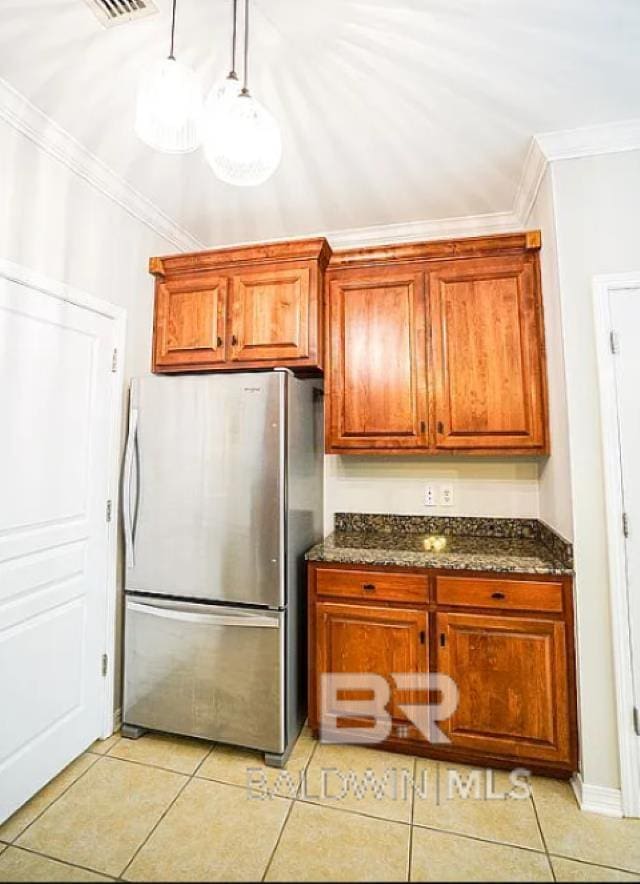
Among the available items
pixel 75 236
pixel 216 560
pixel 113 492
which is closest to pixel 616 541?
pixel 216 560

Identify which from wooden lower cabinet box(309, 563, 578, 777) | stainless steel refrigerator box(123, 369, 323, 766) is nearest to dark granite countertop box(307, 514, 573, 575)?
wooden lower cabinet box(309, 563, 578, 777)

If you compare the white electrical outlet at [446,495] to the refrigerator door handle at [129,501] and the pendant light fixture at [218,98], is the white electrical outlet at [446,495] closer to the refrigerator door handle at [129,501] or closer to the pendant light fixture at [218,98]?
the refrigerator door handle at [129,501]

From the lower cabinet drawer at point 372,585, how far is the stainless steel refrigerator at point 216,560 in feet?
0.51

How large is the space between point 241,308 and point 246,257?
0.27 meters

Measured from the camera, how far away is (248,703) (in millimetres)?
1916

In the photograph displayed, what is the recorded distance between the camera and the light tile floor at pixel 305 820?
139 cm

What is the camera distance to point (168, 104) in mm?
1016

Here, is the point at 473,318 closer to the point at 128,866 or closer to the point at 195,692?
the point at 195,692

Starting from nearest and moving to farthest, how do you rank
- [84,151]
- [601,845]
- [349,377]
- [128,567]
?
1. [601,845]
2. [84,151]
3. [128,567]
4. [349,377]

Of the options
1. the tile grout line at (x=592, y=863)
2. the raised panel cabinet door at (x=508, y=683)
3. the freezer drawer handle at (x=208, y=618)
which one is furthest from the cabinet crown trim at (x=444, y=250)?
the tile grout line at (x=592, y=863)

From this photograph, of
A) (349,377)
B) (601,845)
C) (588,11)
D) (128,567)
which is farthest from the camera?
(349,377)

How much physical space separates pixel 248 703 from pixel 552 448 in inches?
70.8

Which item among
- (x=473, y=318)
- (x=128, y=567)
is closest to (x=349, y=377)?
(x=473, y=318)

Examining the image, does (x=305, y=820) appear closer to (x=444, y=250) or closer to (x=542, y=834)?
(x=542, y=834)
